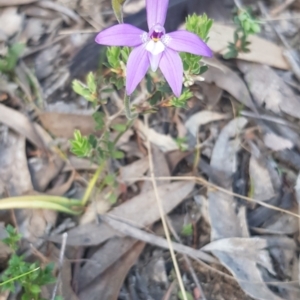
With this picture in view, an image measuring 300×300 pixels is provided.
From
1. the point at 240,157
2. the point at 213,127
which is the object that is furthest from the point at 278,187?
the point at 213,127

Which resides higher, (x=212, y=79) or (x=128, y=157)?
(x=212, y=79)

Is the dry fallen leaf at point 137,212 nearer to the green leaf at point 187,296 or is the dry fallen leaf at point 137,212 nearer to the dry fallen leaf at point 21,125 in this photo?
the green leaf at point 187,296

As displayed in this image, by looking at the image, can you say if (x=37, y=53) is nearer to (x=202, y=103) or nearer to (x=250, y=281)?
(x=202, y=103)

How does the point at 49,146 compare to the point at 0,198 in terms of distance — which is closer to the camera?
the point at 0,198

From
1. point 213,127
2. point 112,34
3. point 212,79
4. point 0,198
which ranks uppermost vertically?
point 112,34

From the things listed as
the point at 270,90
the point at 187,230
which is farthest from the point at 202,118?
the point at 187,230

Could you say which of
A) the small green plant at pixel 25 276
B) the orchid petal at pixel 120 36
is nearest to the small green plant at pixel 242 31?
the orchid petal at pixel 120 36
